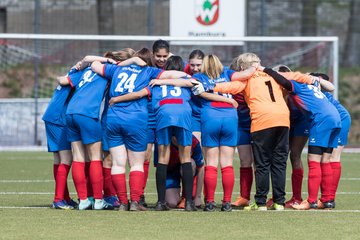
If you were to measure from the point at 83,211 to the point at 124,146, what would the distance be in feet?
2.71

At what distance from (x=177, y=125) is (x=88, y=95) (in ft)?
3.48

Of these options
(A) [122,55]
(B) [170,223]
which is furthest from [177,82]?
(B) [170,223]

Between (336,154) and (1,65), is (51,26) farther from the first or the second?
(336,154)

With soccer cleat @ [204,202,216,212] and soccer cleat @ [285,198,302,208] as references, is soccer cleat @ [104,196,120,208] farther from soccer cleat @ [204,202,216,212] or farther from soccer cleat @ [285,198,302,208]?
soccer cleat @ [285,198,302,208]

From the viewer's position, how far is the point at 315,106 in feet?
37.8

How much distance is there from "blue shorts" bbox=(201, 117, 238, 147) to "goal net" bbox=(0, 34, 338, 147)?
32.4 ft

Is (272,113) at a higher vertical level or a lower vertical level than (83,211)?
higher

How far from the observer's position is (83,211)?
36.1ft

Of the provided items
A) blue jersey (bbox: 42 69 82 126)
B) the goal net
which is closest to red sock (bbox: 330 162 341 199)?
blue jersey (bbox: 42 69 82 126)

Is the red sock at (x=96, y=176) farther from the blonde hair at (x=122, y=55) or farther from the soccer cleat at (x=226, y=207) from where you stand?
the soccer cleat at (x=226, y=207)

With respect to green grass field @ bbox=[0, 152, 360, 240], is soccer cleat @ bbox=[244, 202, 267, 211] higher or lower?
lower

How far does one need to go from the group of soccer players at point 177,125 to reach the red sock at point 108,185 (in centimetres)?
1

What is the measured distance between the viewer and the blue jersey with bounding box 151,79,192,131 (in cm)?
1088

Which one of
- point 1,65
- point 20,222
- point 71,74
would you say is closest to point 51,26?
point 1,65
